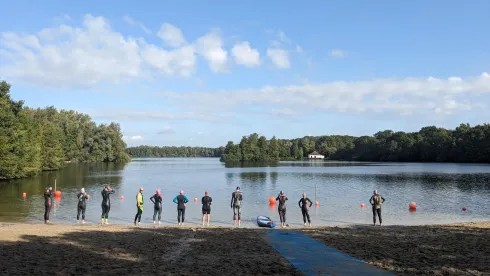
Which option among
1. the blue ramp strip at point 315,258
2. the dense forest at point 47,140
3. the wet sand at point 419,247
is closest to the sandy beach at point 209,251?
the wet sand at point 419,247

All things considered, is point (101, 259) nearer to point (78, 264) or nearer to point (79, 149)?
point (78, 264)

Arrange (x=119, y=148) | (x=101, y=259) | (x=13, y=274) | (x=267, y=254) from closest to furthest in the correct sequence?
(x=13, y=274), (x=101, y=259), (x=267, y=254), (x=119, y=148)

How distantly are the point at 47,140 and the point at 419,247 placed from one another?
3044 inches

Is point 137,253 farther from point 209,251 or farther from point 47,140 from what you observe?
point 47,140

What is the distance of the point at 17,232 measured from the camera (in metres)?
14.9

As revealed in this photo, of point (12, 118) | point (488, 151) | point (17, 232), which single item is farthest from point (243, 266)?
point (488, 151)

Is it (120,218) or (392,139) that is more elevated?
(392,139)

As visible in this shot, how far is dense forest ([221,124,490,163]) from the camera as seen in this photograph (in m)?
129

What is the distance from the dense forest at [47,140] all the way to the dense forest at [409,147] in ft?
194

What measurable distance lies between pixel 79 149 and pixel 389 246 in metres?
115

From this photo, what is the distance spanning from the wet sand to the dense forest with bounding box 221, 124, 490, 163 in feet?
407

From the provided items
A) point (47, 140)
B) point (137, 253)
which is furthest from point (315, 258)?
point (47, 140)

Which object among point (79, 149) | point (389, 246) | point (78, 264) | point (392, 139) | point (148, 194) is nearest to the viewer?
point (78, 264)

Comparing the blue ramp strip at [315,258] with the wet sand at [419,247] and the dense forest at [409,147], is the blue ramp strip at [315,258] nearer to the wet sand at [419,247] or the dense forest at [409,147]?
the wet sand at [419,247]
